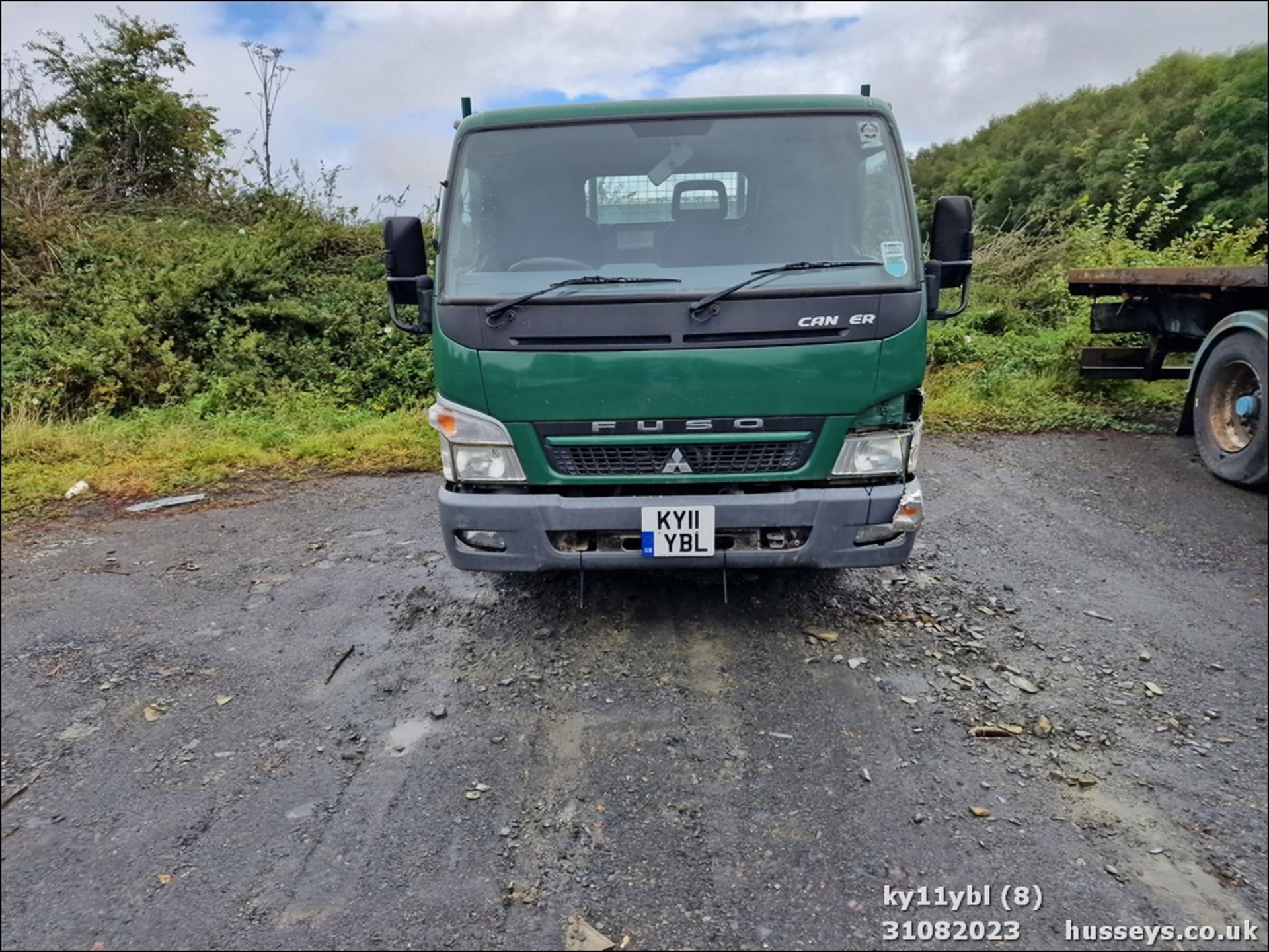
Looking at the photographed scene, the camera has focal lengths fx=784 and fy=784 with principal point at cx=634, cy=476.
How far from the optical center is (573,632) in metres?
3.45

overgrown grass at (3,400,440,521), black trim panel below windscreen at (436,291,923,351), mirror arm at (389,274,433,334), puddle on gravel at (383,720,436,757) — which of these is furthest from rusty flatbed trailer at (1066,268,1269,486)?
overgrown grass at (3,400,440,521)

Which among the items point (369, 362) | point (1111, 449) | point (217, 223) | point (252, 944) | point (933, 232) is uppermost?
point (217, 223)

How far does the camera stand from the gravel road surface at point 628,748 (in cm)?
199

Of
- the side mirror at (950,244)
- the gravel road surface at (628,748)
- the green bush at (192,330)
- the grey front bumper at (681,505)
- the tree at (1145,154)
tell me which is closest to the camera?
the gravel road surface at (628,748)

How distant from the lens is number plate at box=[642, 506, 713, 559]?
9.96 ft

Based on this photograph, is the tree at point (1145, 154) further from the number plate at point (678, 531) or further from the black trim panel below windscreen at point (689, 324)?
the number plate at point (678, 531)

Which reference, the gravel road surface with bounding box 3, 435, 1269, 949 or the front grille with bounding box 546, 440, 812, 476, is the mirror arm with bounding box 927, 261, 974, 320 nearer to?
the front grille with bounding box 546, 440, 812, 476

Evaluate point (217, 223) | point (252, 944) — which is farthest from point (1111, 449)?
point (217, 223)

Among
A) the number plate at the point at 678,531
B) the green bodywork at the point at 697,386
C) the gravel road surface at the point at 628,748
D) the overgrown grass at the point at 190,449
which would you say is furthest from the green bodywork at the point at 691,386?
the overgrown grass at the point at 190,449

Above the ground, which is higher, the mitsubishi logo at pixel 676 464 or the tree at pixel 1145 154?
the tree at pixel 1145 154

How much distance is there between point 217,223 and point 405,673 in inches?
381

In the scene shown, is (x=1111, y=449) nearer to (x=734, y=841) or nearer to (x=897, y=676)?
(x=897, y=676)

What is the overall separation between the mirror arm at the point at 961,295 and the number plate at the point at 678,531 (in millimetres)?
1326

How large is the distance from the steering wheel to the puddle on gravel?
1.82 m
